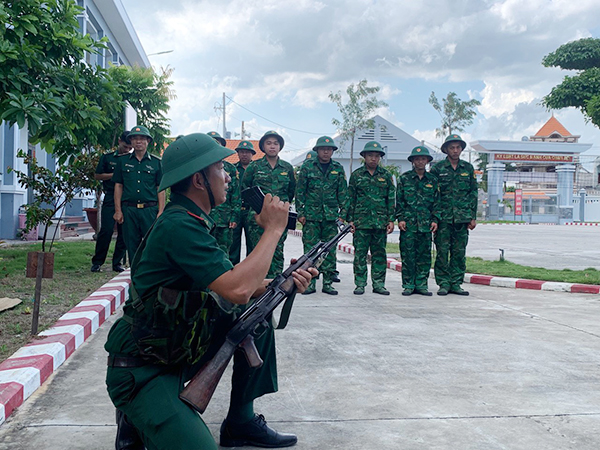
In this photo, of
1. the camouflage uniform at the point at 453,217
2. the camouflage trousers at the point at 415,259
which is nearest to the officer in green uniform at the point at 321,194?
the camouflage trousers at the point at 415,259

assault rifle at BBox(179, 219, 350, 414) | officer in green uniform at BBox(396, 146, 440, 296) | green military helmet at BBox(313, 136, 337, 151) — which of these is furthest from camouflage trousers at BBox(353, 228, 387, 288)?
assault rifle at BBox(179, 219, 350, 414)

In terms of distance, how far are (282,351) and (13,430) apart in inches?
82.0

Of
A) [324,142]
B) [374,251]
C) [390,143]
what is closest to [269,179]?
[324,142]

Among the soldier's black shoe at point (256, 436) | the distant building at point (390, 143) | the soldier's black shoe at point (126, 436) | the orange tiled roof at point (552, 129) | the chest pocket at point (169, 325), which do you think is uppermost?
the orange tiled roof at point (552, 129)

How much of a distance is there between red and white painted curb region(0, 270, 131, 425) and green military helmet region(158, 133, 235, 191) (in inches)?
71.4

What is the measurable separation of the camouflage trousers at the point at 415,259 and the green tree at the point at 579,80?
5.00 meters

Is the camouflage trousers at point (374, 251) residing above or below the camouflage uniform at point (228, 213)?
below

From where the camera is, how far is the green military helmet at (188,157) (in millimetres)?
2404

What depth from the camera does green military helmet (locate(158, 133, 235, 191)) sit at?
240 cm

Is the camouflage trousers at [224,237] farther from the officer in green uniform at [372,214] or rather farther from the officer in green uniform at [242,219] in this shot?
the officer in green uniform at [372,214]

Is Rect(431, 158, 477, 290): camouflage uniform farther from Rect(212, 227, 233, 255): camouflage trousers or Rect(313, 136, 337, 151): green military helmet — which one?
Rect(212, 227, 233, 255): camouflage trousers

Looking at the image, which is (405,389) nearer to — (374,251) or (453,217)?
(374,251)

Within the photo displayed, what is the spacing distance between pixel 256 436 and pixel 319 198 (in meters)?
5.35

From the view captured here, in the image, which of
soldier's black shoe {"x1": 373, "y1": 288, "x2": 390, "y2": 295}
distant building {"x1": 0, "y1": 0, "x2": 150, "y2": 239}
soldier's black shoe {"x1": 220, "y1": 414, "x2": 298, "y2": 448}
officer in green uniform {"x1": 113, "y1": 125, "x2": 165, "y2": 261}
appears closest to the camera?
soldier's black shoe {"x1": 220, "y1": 414, "x2": 298, "y2": 448}
